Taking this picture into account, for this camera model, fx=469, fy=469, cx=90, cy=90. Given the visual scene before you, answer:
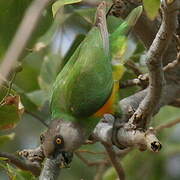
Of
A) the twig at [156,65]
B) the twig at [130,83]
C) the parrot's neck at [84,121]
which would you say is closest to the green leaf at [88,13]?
the twig at [130,83]

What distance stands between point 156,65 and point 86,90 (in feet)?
2.09

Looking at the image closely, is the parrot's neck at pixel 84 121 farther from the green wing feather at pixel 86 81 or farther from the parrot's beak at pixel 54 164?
the parrot's beak at pixel 54 164

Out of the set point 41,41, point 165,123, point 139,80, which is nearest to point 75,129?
point 139,80

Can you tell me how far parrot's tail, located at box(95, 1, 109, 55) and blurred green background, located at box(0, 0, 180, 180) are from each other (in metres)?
0.04

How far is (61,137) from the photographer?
1.81 metres

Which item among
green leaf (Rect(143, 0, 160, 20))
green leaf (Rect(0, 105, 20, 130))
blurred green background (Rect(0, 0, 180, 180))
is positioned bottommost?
blurred green background (Rect(0, 0, 180, 180))

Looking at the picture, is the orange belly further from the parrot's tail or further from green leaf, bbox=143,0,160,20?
green leaf, bbox=143,0,160,20

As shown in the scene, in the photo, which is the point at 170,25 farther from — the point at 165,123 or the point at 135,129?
the point at 165,123

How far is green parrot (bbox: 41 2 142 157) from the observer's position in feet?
6.17

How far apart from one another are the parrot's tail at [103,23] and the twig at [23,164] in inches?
23.6

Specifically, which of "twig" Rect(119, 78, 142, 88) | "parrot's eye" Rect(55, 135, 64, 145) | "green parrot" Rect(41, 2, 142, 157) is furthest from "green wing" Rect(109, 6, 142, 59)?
"parrot's eye" Rect(55, 135, 64, 145)

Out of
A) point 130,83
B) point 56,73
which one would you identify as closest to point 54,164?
point 130,83

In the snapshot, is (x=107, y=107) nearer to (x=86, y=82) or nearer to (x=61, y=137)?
(x=86, y=82)

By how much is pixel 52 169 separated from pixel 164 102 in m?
0.56
